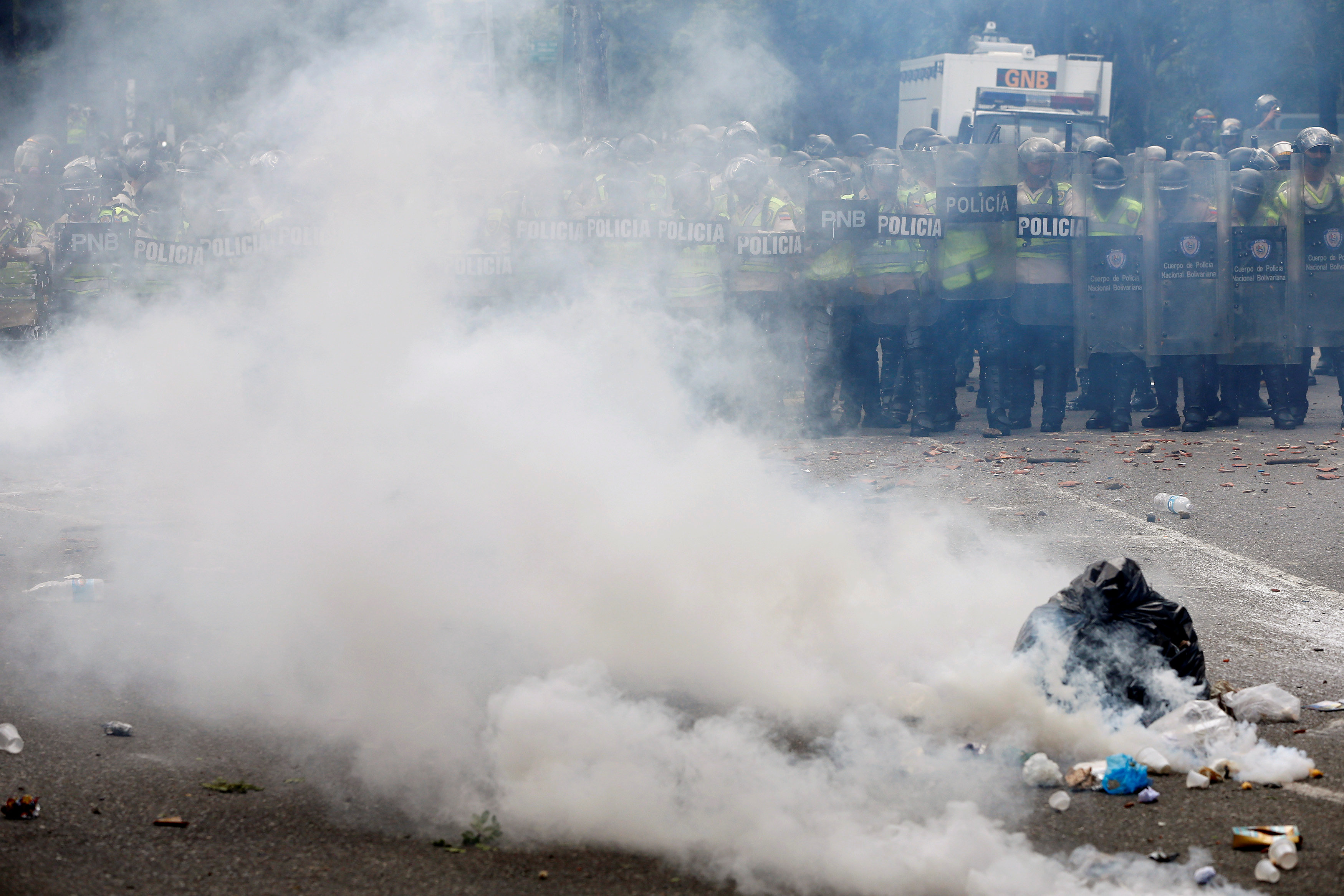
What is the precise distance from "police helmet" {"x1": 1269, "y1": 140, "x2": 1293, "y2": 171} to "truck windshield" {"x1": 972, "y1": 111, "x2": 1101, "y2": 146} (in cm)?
423

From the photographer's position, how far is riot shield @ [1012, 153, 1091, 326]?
9.70m

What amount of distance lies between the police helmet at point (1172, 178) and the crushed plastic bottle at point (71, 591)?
26.5 ft

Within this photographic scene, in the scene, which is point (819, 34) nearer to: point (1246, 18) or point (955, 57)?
point (955, 57)

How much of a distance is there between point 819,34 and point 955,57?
120 inches

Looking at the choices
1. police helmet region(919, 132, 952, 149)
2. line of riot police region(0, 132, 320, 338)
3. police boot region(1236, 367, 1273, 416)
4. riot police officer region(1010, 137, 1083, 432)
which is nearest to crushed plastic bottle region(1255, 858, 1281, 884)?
line of riot police region(0, 132, 320, 338)

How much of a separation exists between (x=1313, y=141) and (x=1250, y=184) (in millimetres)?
735

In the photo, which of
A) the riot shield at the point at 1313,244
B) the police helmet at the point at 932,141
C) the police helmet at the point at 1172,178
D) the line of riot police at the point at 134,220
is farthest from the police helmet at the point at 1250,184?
the line of riot police at the point at 134,220

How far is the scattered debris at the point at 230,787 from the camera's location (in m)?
3.63

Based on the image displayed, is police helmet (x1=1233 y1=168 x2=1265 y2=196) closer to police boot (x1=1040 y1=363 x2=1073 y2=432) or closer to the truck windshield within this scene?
police boot (x1=1040 y1=363 x2=1073 y2=432)

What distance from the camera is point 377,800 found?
3.56 meters

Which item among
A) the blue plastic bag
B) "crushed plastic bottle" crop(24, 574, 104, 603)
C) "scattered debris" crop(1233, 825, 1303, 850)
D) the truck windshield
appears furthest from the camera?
the truck windshield

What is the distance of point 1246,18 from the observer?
65.7 feet

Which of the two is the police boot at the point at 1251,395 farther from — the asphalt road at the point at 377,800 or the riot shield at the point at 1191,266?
the asphalt road at the point at 377,800

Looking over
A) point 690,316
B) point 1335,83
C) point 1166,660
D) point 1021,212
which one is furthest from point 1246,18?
point 1166,660
